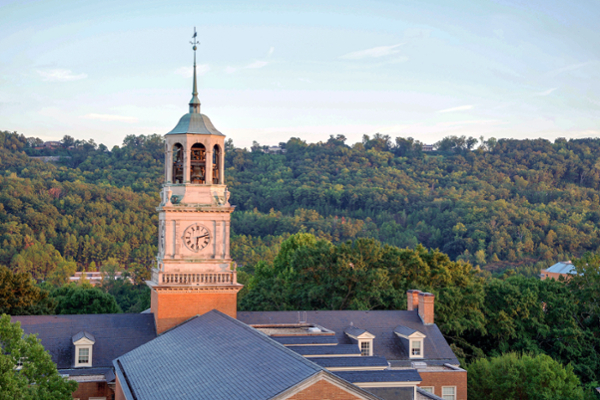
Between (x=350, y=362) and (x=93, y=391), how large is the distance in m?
12.6

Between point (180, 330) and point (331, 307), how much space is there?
2096 cm

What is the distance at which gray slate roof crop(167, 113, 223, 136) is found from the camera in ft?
117

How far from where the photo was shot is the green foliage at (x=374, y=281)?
152ft

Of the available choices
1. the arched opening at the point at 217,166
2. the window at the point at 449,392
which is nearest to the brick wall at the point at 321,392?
the arched opening at the point at 217,166

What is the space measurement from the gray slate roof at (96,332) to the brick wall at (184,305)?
854mm

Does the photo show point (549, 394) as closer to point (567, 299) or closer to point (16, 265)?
point (567, 299)

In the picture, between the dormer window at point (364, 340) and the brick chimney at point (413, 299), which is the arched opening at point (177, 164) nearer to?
the dormer window at point (364, 340)

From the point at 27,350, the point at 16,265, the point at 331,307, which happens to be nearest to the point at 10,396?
the point at 27,350

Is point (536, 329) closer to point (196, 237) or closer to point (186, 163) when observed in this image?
point (196, 237)

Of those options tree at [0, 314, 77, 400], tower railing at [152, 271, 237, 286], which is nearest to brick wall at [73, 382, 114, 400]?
tower railing at [152, 271, 237, 286]

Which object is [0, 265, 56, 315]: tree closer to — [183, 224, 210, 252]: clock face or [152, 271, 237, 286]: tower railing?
[152, 271, 237, 286]: tower railing

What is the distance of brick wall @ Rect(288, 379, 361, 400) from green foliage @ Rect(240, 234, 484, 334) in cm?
2862

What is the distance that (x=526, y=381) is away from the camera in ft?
120

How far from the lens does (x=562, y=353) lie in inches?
1825
